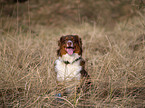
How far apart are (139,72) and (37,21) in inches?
247

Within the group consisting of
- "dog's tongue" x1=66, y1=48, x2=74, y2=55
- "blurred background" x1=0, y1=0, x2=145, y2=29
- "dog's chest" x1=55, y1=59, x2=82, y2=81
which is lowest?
"dog's chest" x1=55, y1=59, x2=82, y2=81

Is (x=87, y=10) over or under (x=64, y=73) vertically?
over

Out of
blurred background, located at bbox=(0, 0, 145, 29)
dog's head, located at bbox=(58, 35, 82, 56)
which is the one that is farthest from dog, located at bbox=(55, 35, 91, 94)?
blurred background, located at bbox=(0, 0, 145, 29)

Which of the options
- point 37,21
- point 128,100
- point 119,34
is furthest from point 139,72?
point 37,21

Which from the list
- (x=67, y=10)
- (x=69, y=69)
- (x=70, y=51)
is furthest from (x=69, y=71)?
(x=67, y=10)

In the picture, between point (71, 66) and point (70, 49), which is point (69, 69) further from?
point (70, 49)

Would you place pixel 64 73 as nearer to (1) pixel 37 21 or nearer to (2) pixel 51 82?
(2) pixel 51 82

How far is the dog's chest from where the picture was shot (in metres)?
2.15

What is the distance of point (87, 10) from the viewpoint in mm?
8516

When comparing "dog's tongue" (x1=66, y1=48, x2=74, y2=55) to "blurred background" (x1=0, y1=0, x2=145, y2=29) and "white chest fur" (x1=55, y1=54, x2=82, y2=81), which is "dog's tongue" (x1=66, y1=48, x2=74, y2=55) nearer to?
"white chest fur" (x1=55, y1=54, x2=82, y2=81)

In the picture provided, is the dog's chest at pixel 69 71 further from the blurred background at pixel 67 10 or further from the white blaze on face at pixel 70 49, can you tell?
the blurred background at pixel 67 10

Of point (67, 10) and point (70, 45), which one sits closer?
point (70, 45)

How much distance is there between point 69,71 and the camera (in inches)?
84.8

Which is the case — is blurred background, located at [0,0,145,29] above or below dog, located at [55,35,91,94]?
above
